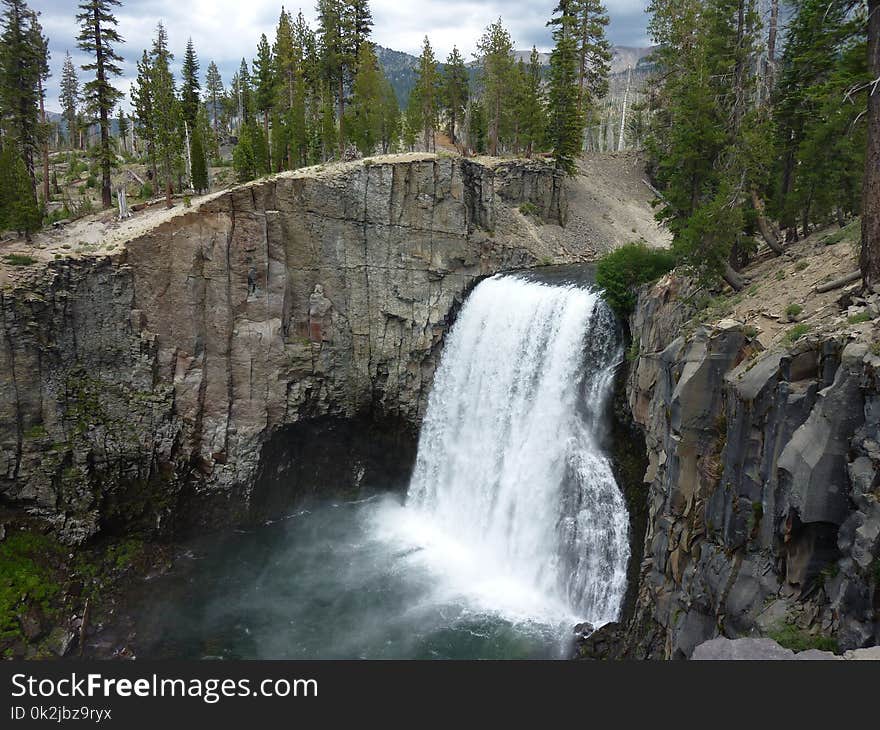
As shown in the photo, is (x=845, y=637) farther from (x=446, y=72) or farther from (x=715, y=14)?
(x=446, y=72)

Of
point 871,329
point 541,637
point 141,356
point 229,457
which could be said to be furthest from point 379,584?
point 871,329

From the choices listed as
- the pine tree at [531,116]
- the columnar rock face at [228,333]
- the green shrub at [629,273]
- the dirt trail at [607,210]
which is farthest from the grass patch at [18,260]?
the pine tree at [531,116]

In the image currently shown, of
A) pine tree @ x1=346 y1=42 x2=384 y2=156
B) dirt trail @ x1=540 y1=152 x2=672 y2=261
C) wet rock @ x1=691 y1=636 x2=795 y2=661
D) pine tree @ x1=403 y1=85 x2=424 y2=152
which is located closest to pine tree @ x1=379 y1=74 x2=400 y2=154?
pine tree @ x1=403 y1=85 x2=424 y2=152

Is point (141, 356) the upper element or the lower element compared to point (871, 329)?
lower

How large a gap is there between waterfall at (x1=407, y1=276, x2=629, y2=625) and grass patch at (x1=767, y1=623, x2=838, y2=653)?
10.2m

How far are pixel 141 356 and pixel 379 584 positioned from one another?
15.0 m

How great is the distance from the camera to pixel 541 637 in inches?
776

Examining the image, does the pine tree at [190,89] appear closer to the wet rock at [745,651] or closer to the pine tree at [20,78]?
the pine tree at [20,78]

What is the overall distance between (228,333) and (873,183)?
25.7 metres

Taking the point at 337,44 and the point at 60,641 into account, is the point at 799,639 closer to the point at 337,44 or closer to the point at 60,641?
the point at 60,641

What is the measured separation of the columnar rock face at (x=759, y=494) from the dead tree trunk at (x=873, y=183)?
2.63 metres

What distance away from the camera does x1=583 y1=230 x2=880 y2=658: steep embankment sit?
31.5 ft

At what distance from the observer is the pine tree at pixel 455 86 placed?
52.0 metres

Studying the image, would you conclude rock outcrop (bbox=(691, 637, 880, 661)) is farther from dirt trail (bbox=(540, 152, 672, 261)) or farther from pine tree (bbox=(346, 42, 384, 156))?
pine tree (bbox=(346, 42, 384, 156))
